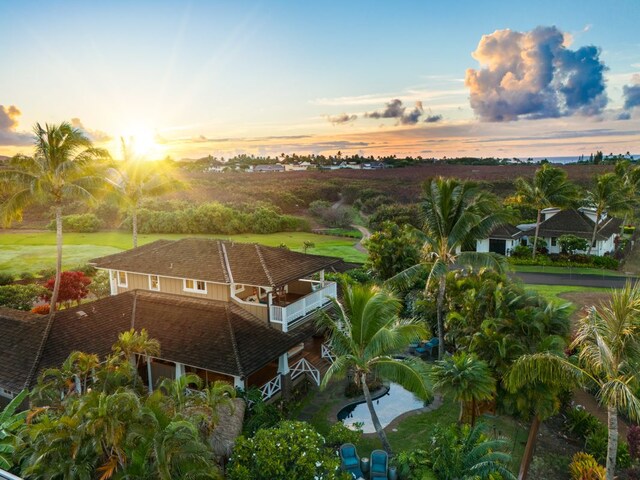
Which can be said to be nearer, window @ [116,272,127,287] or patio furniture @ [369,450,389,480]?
patio furniture @ [369,450,389,480]

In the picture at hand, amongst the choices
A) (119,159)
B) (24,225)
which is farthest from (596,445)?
(24,225)

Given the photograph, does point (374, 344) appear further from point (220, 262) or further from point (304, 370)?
point (220, 262)

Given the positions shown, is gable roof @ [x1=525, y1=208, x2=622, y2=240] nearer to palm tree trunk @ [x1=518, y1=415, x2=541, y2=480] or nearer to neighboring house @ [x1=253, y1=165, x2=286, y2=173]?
palm tree trunk @ [x1=518, y1=415, x2=541, y2=480]

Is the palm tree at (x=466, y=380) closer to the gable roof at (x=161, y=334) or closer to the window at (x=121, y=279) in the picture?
the gable roof at (x=161, y=334)

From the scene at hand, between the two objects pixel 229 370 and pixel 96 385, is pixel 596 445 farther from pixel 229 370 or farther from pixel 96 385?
pixel 96 385

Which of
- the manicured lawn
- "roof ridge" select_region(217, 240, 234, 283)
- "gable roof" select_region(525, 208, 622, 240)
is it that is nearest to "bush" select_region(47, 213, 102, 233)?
"roof ridge" select_region(217, 240, 234, 283)

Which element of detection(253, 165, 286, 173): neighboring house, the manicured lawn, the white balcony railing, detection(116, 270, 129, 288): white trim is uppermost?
detection(253, 165, 286, 173): neighboring house

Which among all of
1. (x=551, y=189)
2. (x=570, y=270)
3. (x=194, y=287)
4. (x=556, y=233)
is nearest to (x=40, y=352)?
(x=194, y=287)
